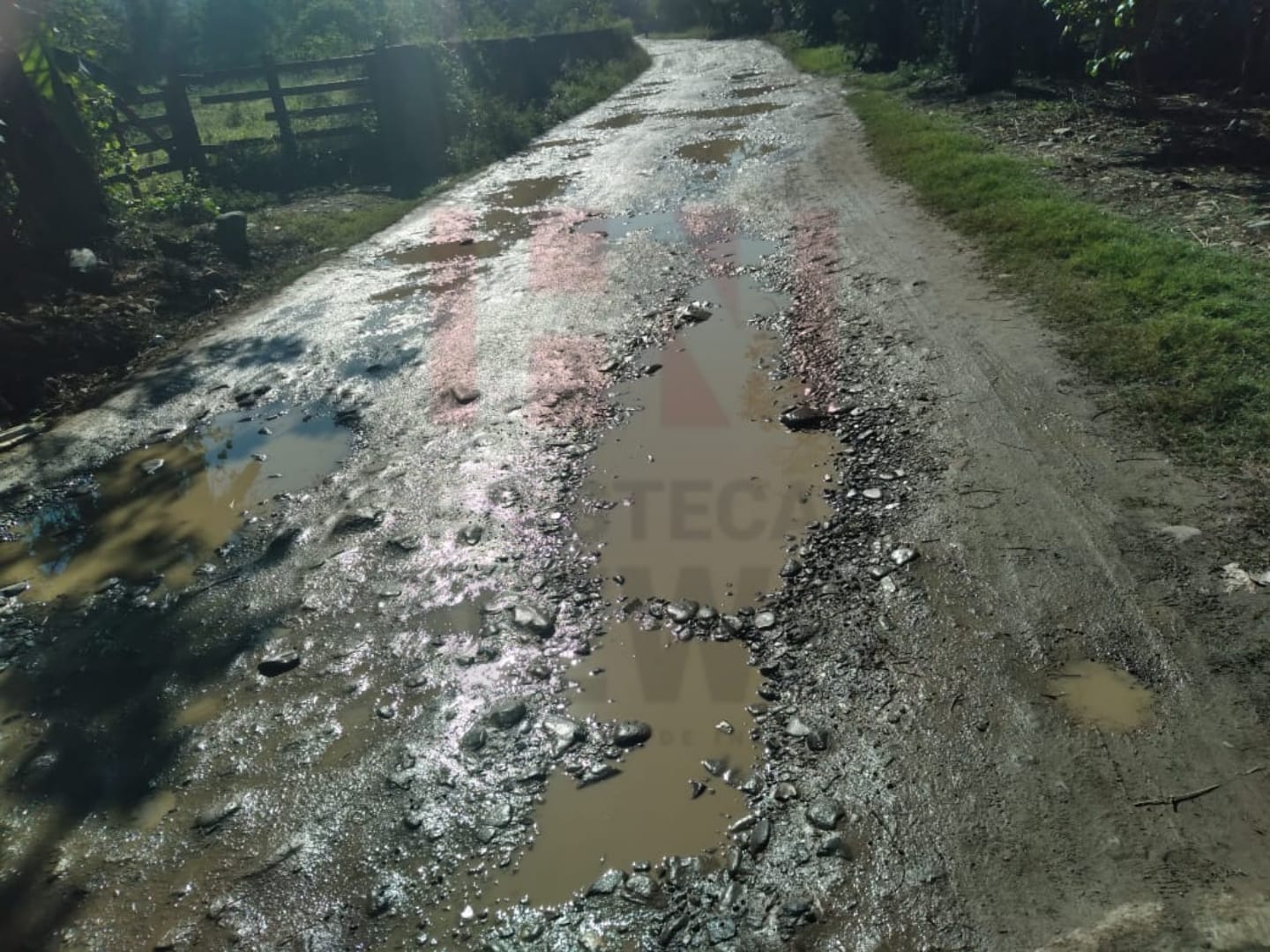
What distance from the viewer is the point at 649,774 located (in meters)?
3.21

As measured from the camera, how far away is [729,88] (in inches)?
846

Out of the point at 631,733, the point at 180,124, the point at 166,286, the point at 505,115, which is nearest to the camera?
the point at 631,733

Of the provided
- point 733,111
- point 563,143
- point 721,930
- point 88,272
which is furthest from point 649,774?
point 733,111

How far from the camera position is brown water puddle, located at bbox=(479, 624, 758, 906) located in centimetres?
290

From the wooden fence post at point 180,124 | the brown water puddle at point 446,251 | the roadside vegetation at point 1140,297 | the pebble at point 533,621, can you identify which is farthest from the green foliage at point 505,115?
the pebble at point 533,621

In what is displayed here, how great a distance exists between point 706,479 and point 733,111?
14618 millimetres

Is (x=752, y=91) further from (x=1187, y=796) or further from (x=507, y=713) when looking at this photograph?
(x=1187, y=796)

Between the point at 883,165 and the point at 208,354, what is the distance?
8.13 metres

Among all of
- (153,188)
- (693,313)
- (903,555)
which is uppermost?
(153,188)

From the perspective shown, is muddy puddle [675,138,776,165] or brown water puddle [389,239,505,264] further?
muddy puddle [675,138,776,165]

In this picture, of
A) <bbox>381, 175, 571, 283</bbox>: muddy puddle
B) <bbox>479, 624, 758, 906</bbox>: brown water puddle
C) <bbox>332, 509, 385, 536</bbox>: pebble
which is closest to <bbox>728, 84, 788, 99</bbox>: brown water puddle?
<bbox>381, 175, 571, 283</bbox>: muddy puddle

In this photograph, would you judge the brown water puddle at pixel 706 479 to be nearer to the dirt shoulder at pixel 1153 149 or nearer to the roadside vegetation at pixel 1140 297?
the roadside vegetation at pixel 1140 297

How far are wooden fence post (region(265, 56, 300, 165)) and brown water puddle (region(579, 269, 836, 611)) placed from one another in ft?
38.1

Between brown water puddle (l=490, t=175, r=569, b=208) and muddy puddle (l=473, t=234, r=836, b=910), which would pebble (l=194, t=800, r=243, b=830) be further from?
brown water puddle (l=490, t=175, r=569, b=208)
